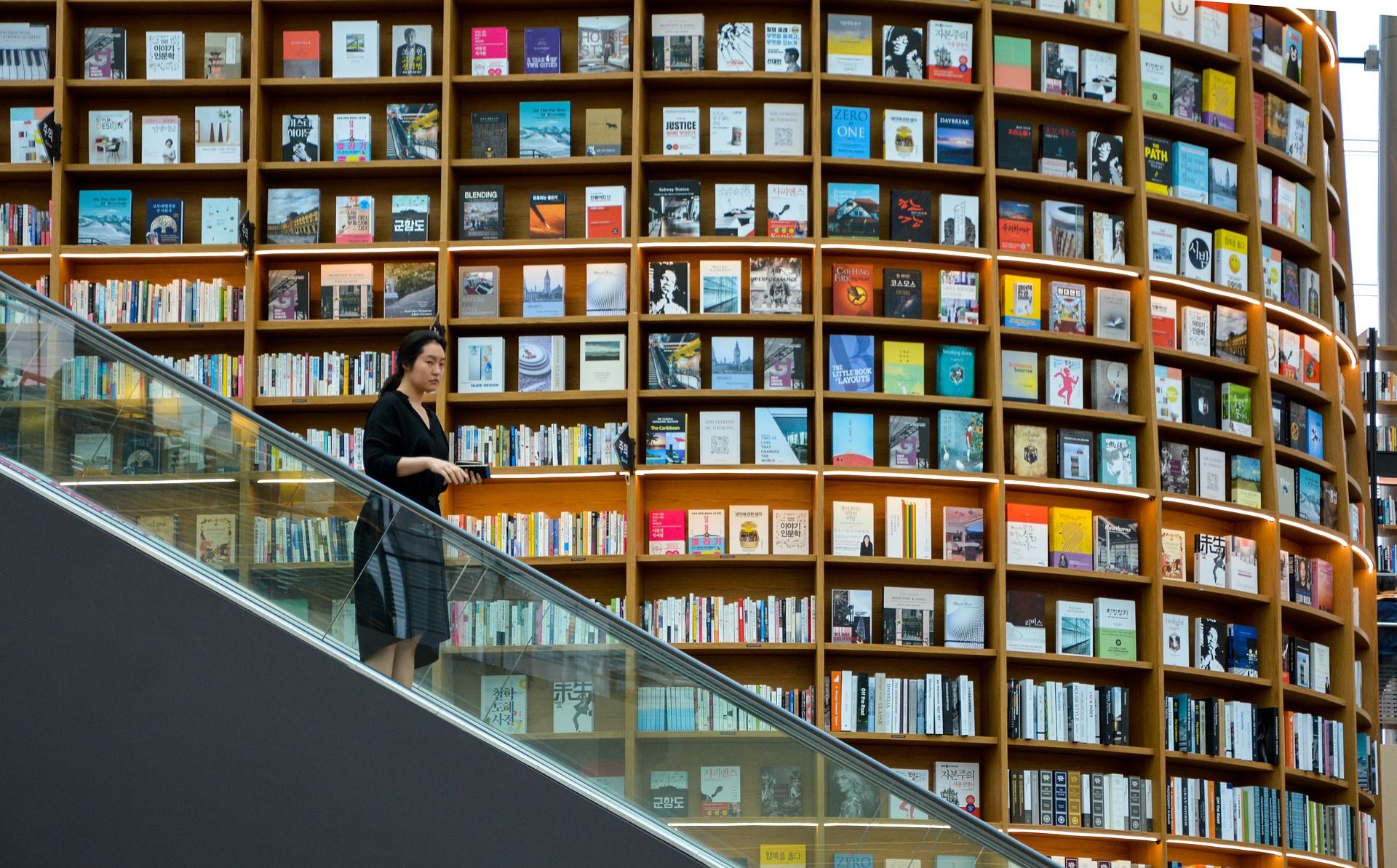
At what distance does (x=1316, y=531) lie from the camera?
22.7 feet

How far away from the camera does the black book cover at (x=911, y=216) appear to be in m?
6.64

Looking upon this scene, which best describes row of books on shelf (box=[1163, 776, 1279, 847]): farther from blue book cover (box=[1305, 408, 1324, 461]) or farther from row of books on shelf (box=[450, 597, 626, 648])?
row of books on shelf (box=[450, 597, 626, 648])

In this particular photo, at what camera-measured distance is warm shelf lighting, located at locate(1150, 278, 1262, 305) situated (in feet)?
22.1

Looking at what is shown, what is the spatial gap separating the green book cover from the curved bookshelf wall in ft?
0.23

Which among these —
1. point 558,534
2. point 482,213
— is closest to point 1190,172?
point 482,213

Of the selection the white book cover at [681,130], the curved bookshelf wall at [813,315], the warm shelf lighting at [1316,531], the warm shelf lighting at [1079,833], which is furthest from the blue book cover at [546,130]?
the warm shelf lighting at [1316,531]

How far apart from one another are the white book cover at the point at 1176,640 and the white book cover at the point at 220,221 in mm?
4016

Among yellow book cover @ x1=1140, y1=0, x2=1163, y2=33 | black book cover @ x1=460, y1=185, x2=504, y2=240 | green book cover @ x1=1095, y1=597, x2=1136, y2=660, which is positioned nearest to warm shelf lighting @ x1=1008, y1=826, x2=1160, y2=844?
green book cover @ x1=1095, y1=597, x2=1136, y2=660

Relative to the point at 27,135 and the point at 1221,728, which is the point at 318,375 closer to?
the point at 27,135

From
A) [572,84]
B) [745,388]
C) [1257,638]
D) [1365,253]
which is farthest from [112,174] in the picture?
[1365,253]

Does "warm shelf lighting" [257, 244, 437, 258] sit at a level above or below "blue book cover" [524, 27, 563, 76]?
below

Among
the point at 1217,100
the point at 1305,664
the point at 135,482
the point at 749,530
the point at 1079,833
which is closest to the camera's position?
the point at 135,482

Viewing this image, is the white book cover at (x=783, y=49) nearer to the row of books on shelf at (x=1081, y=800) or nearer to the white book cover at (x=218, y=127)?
the white book cover at (x=218, y=127)

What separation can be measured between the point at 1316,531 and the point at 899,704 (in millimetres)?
2055
